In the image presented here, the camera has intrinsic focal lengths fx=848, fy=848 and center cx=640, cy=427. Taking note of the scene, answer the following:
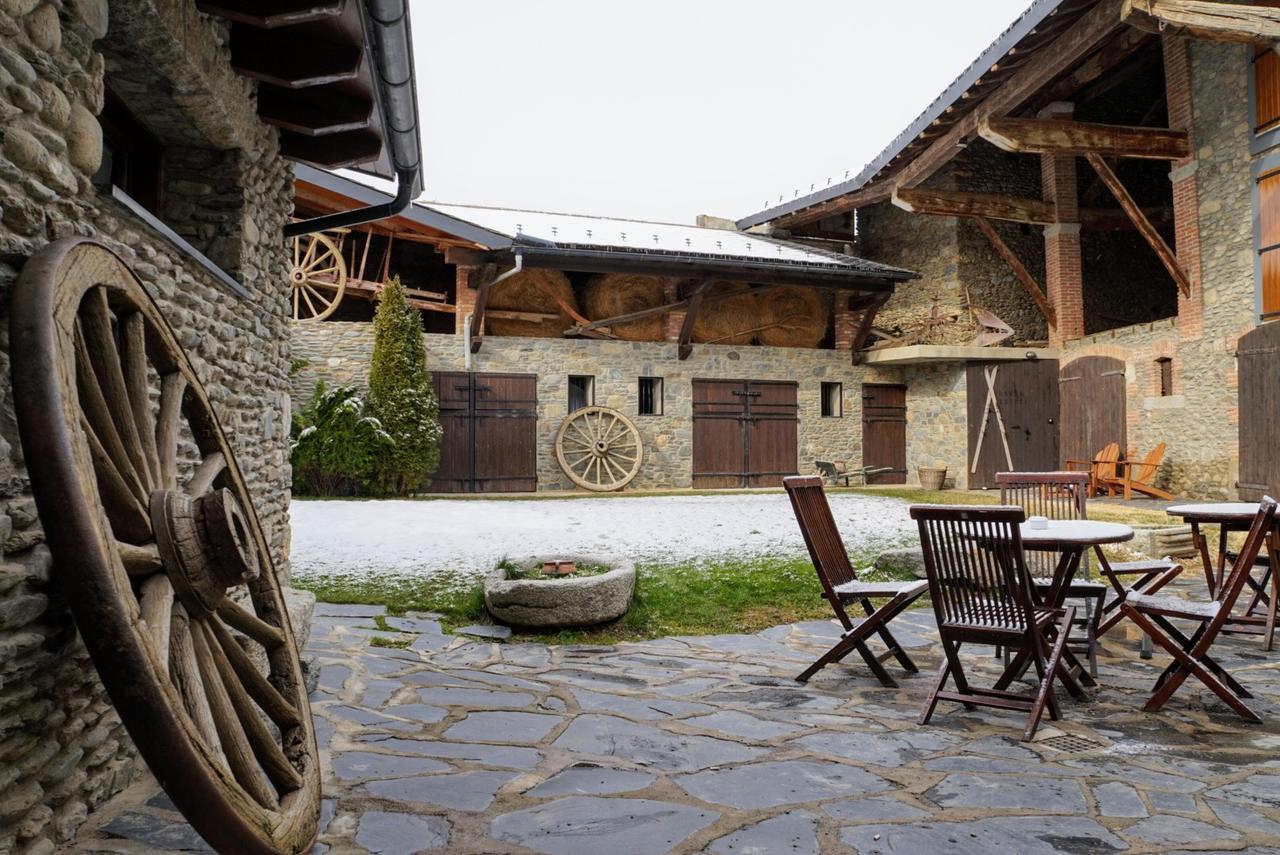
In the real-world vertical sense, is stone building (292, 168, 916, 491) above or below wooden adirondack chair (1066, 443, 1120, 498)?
above

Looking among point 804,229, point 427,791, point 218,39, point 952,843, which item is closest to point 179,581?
point 427,791

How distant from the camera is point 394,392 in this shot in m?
10.9

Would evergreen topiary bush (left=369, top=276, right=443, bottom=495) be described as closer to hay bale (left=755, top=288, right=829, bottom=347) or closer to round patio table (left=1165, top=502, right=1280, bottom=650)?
hay bale (left=755, top=288, right=829, bottom=347)

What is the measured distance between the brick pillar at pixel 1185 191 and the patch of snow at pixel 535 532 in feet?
14.2

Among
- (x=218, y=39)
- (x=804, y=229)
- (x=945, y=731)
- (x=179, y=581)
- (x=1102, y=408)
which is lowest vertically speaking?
(x=945, y=731)

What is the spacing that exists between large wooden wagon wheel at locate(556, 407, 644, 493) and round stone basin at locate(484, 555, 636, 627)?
766 cm

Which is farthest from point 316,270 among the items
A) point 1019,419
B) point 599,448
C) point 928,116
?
point 1019,419

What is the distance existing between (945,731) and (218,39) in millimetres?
3752

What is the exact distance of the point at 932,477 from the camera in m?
13.4

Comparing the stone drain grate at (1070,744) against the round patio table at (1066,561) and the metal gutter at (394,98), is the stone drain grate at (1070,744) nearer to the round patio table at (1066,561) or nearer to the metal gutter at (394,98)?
the round patio table at (1066,561)

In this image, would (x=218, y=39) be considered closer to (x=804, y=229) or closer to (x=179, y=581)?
(x=179, y=581)

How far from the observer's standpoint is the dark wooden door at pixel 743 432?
13.5m

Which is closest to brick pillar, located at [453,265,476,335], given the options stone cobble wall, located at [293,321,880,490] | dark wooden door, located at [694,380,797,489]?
stone cobble wall, located at [293,321,880,490]

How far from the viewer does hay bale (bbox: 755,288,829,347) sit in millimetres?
14430
